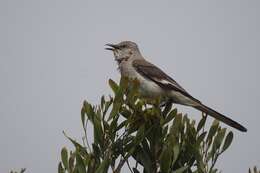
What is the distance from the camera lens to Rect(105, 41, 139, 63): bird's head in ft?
31.9

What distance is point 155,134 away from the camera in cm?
434

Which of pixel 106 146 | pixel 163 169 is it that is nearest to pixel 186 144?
pixel 163 169

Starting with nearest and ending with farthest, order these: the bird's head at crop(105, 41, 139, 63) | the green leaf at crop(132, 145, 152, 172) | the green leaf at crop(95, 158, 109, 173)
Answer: the green leaf at crop(95, 158, 109, 173) < the green leaf at crop(132, 145, 152, 172) < the bird's head at crop(105, 41, 139, 63)

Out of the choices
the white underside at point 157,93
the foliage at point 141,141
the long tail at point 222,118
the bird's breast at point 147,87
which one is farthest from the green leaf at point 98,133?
the white underside at point 157,93

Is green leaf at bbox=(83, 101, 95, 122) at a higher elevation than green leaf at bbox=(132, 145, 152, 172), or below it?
higher

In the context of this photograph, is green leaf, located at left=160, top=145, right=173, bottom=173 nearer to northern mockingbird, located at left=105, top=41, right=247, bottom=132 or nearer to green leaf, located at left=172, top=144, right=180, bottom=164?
green leaf, located at left=172, top=144, right=180, bottom=164

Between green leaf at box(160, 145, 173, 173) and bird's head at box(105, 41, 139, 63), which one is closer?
green leaf at box(160, 145, 173, 173)

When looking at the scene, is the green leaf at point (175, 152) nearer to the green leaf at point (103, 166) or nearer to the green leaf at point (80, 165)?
the green leaf at point (103, 166)

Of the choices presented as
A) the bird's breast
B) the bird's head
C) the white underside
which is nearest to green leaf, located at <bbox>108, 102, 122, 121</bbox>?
the bird's breast

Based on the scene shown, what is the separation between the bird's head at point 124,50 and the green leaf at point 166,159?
5.76 m

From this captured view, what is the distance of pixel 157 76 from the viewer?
8602mm

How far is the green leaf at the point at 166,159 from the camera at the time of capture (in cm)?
382

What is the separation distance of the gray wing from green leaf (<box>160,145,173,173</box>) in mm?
4240

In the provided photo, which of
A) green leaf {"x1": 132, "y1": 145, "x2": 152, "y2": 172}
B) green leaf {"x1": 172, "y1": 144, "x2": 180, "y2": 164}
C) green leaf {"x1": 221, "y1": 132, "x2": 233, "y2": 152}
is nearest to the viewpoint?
green leaf {"x1": 172, "y1": 144, "x2": 180, "y2": 164}
